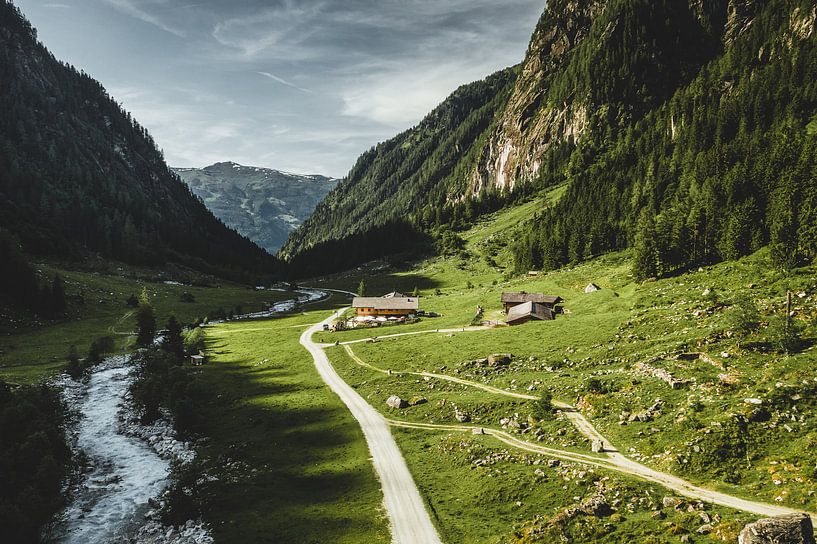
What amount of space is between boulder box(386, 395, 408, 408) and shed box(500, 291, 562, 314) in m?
44.6

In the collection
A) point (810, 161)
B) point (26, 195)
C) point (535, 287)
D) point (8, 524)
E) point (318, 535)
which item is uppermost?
point (26, 195)

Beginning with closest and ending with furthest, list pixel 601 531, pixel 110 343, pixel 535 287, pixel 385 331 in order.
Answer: pixel 601 531 → pixel 110 343 → pixel 385 331 → pixel 535 287

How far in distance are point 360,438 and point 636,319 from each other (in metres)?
40.7

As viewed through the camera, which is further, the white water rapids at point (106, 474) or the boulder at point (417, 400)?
the boulder at point (417, 400)

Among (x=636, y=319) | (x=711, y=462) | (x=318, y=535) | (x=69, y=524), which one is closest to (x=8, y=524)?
(x=69, y=524)

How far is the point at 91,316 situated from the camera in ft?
377

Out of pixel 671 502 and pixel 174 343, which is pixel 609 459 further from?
pixel 174 343

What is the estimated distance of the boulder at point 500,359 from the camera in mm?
60050

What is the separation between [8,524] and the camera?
30906 millimetres

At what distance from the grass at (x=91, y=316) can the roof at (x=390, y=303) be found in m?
53.0

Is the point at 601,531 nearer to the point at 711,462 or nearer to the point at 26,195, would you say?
the point at 711,462

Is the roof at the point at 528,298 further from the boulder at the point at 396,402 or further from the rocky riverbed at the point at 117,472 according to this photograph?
the rocky riverbed at the point at 117,472

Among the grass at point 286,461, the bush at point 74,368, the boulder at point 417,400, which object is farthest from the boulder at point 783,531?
the bush at point 74,368

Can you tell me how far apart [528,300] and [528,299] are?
0.37 meters
